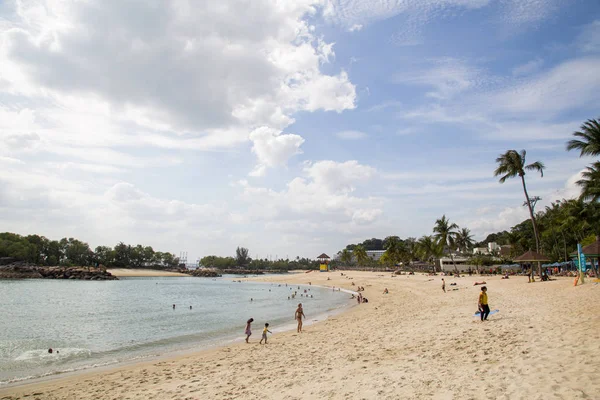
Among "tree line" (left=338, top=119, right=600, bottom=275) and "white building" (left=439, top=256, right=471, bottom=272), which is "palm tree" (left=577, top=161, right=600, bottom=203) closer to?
"tree line" (left=338, top=119, right=600, bottom=275)

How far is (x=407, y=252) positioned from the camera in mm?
100750

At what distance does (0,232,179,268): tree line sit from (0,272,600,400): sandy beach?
133661 millimetres

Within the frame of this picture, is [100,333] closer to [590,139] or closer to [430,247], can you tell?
[590,139]

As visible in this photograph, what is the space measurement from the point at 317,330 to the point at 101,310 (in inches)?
1085

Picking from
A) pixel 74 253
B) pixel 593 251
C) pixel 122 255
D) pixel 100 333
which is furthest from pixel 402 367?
pixel 122 255

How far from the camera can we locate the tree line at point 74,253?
382ft

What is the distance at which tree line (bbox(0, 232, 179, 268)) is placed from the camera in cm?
11640

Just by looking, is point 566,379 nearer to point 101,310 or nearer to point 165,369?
point 165,369

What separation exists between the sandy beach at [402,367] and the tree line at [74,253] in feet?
439

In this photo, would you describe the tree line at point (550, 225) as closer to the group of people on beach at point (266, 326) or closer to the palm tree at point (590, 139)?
the palm tree at point (590, 139)

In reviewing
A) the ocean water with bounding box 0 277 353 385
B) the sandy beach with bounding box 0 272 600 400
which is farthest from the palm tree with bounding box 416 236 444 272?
the sandy beach with bounding box 0 272 600 400

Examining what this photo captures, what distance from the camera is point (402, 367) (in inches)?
385

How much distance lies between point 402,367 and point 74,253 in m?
167

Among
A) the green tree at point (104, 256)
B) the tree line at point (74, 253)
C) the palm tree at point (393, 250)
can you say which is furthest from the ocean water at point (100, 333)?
the green tree at point (104, 256)
